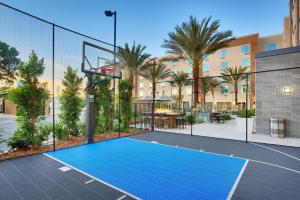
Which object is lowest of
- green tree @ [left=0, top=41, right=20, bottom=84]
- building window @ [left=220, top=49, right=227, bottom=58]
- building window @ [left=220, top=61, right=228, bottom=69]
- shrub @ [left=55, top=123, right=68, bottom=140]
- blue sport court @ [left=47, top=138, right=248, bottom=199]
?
blue sport court @ [left=47, top=138, right=248, bottom=199]

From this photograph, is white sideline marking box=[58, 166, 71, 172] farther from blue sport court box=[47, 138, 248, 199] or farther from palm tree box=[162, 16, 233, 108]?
palm tree box=[162, 16, 233, 108]

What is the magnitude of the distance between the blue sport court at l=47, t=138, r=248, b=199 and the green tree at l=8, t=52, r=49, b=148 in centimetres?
127

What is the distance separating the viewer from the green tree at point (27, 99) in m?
6.18

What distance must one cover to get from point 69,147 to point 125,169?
348cm

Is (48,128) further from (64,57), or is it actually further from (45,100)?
(64,57)

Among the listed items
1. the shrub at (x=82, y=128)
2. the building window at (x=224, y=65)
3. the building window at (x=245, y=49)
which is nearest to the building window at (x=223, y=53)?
the building window at (x=224, y=65)

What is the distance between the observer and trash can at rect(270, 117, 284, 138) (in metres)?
9.12

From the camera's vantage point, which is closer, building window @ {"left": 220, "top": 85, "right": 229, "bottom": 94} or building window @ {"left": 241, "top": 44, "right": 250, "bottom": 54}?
building window @ {"left": 241, "top": 44, "right": 250, "bottom": 54}

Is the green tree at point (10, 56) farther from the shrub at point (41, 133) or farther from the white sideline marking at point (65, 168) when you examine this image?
the white sideline marking at point (65, 168)

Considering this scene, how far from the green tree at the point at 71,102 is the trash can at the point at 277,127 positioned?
1053cm

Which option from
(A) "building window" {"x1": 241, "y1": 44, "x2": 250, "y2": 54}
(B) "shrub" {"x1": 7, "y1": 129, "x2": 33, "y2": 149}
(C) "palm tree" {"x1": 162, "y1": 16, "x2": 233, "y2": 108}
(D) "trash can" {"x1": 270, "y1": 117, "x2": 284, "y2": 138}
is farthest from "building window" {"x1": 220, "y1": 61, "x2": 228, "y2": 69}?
(B) "shrub" {"x1": 7, "y1": 129, "x2": 33, "y2": 149}

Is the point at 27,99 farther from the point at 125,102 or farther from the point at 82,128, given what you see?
the point at 125,102

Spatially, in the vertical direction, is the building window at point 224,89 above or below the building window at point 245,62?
below

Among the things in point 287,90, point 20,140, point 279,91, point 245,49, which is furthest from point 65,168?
point 245,49
